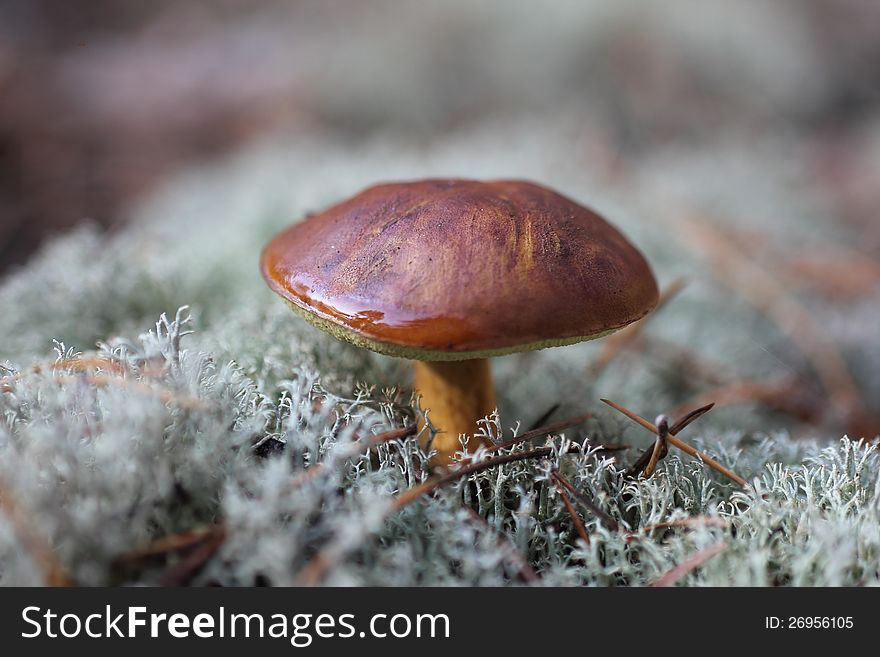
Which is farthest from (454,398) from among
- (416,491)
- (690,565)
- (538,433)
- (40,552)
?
(40,552)

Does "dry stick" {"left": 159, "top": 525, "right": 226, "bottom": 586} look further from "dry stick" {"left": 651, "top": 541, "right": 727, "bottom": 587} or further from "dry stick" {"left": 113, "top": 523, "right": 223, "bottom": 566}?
"dry stick" {"left": 651, "top": 541, "right": 727, "bottom": 587}

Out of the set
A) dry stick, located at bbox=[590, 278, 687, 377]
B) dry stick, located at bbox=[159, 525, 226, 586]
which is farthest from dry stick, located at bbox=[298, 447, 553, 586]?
dry stick, located at bbox=[590, 278, 687, 377]

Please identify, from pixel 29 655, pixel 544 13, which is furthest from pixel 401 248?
pixel 544 13

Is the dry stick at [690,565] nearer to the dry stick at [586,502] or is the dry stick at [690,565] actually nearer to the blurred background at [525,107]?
the dry stick at [586,502]

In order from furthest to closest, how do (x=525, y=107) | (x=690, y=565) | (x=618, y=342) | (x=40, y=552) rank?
(x=525, y=107) < (x=618, y=342) < (x=690, y=565) < (x=40, y=552)

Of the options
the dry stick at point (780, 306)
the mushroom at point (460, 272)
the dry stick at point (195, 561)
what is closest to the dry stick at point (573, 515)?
the mushroom at point (460, 272)

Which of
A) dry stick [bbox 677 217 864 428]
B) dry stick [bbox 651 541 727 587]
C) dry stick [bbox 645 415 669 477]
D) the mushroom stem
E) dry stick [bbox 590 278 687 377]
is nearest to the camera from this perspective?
dry stick [bbox 651 541 727 587]

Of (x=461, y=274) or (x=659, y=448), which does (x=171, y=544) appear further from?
(x=659, y=448)
